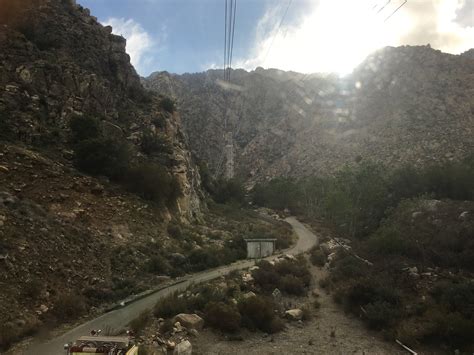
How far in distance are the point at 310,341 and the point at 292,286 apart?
7290 millimetres

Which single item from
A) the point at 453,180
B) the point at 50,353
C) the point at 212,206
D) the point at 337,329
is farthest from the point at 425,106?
the point at 50,353

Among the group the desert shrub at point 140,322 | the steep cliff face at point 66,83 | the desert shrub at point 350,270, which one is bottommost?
the desert shrub at point 350,270

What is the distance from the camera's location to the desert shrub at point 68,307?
581 inches

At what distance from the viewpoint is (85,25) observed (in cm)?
4203

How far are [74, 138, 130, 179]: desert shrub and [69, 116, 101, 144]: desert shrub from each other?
5.52 feet

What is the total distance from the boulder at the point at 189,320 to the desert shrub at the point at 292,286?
7.94 m

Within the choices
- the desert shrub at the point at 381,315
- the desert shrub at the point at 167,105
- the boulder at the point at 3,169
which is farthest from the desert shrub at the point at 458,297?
the desert shrub at the point at 167,105

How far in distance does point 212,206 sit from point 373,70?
81887 millimetres

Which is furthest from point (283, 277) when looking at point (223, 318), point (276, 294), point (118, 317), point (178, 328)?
point (118, 317)

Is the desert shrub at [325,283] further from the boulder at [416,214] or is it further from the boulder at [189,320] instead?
the boulder at [416,214]

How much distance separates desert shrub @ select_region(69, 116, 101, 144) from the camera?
29297 millimetres

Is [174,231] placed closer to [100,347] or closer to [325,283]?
[325,283]

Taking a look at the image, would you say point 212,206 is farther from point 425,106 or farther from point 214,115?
point 214,115

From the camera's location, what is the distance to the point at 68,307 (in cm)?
1518
